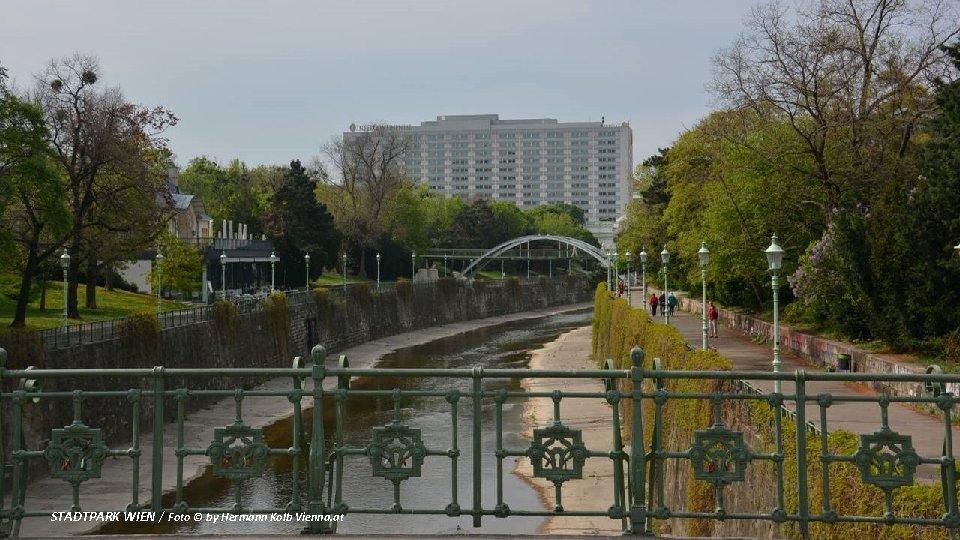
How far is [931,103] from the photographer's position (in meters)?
33.9

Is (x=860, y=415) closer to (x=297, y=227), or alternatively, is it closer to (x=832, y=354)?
(x=832, y=354)

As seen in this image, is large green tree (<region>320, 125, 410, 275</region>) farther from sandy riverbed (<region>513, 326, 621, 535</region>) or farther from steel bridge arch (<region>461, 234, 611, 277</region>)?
sandy riverbed (<region>513, 326, 621, 535</region>)

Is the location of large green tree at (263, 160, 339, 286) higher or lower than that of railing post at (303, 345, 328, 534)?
higher

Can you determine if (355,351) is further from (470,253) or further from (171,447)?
(470,253)

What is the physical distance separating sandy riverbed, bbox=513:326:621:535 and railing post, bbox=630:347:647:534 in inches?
140

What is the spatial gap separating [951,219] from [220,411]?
25.3 m

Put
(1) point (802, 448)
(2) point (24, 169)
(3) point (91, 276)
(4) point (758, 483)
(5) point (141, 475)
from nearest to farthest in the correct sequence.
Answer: (1) point (802, 448) < (4) point (758, 483) < (5) point (141, 475) < (2) point (24, 169) < (3) point (91, 276)

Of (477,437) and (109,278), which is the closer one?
(477,437)

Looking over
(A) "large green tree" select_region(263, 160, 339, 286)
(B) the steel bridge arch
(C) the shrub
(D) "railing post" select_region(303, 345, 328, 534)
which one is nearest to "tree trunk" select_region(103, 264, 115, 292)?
(C) the shrub

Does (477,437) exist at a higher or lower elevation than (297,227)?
lower

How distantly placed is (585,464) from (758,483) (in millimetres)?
10184

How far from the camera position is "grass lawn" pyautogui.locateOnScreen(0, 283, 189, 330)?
39.7 m

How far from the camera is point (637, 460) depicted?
765cm

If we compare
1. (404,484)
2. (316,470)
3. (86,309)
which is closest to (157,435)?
(316,470)
